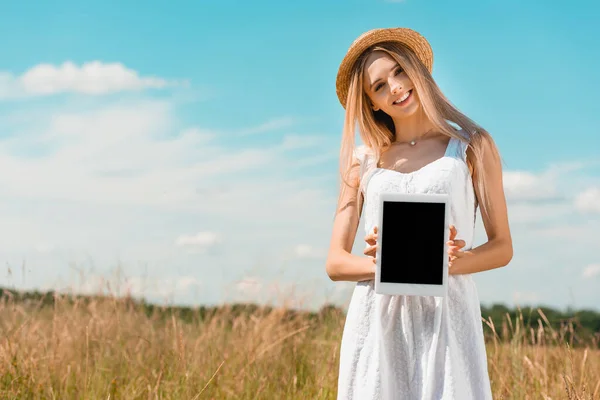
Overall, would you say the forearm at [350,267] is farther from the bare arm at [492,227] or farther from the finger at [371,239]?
the bare arm at [492,227]

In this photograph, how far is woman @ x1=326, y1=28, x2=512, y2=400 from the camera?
Answer: 100 inches

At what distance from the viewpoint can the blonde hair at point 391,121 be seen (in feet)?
9.16

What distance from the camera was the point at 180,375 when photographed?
4289 mm

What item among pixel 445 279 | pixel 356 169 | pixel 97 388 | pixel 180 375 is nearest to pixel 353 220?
pixel 356 169

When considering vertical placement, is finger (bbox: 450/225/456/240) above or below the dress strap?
below

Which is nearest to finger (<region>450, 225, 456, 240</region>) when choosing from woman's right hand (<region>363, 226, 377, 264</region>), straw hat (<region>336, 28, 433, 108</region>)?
woman's right hand (<region>363, 226, 377, 264</region>)

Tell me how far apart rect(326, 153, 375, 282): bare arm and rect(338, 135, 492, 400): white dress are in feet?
0.25

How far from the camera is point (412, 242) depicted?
2396 millimetres

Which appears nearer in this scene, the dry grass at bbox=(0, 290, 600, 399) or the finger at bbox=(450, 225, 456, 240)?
the finger at bbox=(450, 225, 456, 240)

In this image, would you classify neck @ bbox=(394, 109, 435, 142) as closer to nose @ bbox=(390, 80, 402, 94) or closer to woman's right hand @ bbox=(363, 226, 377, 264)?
nose @ bbox=(390, 80, 402, 94)

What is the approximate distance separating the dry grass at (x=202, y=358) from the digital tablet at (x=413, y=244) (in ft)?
4.92

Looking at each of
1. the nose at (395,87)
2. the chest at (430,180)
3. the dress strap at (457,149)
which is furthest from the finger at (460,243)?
the nose at (395,87)

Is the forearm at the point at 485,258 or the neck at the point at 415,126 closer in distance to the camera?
the forearm at the point at 485,258

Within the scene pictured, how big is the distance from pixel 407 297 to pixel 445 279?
27 centimetres
